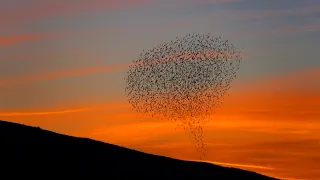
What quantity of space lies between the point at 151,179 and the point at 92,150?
9405mm

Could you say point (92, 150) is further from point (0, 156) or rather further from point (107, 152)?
point (0, 156)

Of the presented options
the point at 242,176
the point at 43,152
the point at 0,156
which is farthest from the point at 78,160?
the point at 242,176

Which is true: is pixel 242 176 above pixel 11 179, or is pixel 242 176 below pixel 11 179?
above

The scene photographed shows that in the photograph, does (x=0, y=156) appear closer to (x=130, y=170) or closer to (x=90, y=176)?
(x=90, y=176)

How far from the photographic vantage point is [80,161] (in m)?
70.3

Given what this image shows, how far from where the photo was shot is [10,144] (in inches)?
2751

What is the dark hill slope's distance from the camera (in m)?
65.2

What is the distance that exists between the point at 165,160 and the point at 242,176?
9530mm

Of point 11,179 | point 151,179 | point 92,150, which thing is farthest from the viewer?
point 92,150

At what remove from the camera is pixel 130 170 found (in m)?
71.8

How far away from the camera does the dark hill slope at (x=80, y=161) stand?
214ft

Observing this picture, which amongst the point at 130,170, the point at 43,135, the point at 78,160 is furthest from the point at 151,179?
the point at 43,135

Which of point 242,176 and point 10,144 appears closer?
point 10,144

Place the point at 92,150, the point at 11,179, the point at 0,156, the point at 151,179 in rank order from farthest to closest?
the point at 92,150 < the point at 151,179 < the point at 0,156 < the point at 11,179
